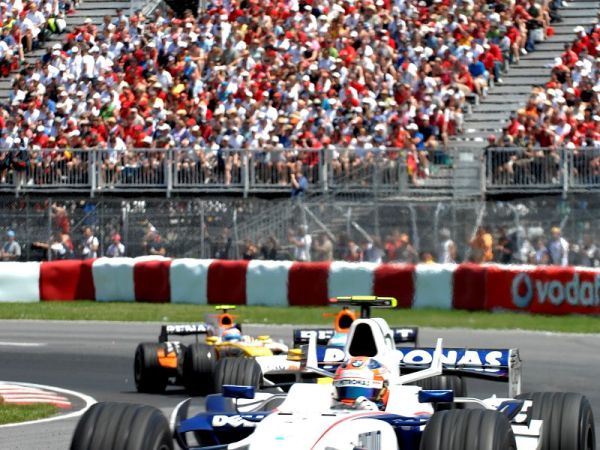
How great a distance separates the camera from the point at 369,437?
9250 millimetres

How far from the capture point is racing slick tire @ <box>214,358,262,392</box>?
1291cm

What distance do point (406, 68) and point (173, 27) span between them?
6.63 meters

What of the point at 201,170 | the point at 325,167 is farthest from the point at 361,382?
the point at 201,170

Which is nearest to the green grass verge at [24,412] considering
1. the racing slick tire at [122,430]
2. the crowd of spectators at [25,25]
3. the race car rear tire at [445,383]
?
the race car rear tire at [445,383]

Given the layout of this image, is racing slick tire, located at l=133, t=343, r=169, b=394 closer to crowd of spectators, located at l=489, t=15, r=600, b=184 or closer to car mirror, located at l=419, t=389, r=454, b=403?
car mirror, located at l=419, t=389, r=454, b=403

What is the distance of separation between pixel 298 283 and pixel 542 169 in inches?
185

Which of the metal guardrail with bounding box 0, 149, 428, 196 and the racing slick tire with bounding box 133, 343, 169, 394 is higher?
the metal guardrail with bounding box 0, 149, 428, 196

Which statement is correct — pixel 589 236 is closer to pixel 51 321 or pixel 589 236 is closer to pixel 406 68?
pixel 406 68

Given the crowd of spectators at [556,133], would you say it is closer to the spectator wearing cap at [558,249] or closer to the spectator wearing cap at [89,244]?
the spectator wearing cap at [558,249]

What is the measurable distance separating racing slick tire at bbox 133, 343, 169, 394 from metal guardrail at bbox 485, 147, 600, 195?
11.6 meters

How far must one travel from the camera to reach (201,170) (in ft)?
98.0

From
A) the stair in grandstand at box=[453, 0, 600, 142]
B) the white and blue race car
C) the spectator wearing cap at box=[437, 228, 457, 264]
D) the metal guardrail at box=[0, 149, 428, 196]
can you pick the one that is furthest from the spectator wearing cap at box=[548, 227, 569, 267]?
the white and blue race car

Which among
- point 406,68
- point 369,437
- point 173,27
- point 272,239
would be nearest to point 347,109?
point 406,68

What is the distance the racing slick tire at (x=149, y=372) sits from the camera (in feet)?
55.1
